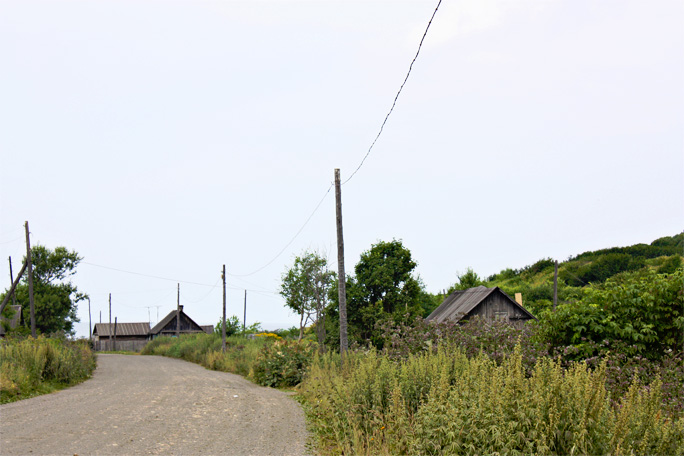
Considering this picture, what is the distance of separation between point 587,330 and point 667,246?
4674 cm

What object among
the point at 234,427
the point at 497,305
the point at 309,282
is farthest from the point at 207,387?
the point at 309,282

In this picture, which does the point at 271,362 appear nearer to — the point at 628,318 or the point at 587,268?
the point at 628,318

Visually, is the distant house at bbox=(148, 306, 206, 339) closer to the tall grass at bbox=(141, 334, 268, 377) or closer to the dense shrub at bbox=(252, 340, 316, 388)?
the tall grass at bbox=(141, 334, 268, 377)

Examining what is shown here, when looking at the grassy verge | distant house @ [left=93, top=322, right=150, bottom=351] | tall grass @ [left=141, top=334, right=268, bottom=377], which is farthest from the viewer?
distant house @ [left=93, top=322, right=150, bottom=351]

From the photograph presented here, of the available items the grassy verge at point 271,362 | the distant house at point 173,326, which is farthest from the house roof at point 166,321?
the grassy verge at point 271,362

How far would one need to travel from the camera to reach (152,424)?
10148mm

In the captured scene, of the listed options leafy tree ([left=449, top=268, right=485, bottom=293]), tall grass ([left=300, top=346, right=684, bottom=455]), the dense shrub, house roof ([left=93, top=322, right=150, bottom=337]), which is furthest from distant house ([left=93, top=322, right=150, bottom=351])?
tall grass ([left=300, top=346, right=684, bottom=455])

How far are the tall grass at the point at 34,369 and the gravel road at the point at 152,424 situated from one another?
89 cm

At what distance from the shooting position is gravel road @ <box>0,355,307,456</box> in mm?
8227

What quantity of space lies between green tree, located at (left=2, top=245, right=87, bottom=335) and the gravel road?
51738 millimetres

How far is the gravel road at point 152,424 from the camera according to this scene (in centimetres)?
823

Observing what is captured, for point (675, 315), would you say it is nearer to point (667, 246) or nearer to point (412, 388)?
point (412, 388)

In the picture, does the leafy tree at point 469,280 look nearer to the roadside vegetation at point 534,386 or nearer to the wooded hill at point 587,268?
the wooded hill at point 587,268

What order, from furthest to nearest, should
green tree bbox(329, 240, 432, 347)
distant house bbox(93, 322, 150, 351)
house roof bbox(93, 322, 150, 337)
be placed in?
house roof bbox(93, 322, 150, 337) → distant house bbox(93, 322, 150, 351) → green tree bbox(329, 240, 432, 347)
